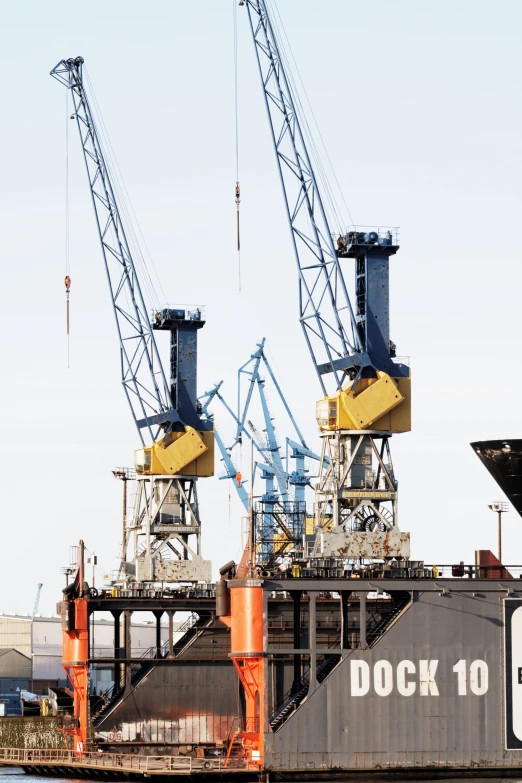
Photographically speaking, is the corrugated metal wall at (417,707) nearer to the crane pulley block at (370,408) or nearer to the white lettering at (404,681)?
the white lettering at (404,681)

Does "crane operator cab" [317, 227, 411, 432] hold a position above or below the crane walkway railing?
above

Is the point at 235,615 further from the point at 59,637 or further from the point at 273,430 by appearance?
the point at 273,430

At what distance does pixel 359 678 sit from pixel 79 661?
17.2m

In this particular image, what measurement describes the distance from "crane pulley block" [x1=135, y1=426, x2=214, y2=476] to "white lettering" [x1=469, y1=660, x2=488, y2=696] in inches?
1120

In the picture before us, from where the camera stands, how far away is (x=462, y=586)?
74500 mm

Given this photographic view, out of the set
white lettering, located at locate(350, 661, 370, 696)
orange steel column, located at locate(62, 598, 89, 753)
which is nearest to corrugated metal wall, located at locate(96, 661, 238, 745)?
orange steel column, located at locate(62, 598, 89, 753)

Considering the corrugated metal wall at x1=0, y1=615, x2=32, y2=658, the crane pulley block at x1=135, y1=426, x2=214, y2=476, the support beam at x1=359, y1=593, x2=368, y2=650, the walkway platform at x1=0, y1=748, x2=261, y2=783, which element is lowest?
the walkway platform at x1=0, y1=748, x2=261, y2=783

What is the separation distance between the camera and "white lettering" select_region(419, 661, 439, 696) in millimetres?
73375

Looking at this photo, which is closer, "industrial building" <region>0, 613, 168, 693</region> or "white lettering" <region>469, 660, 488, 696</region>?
"white lettering" <region>469, 660, 488, 696</region>

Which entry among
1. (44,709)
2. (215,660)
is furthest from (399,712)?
(44,709)

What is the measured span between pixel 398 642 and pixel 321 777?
676 centimetres

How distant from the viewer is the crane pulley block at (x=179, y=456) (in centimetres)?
9812

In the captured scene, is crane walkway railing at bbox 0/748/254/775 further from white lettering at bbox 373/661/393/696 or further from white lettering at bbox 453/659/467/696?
white lettering at bbox 453/659/467/696

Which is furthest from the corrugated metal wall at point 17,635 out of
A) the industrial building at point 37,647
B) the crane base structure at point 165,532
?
the crane base structure at point 165,532
